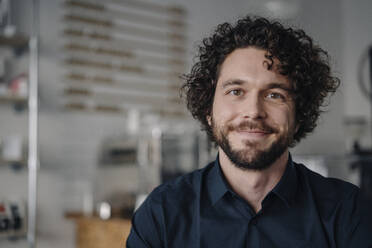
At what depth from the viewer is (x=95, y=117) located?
3.67 meters

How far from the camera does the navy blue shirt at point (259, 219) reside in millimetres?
1279

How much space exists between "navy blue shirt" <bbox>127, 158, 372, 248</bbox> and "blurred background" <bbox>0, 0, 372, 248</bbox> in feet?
3.74

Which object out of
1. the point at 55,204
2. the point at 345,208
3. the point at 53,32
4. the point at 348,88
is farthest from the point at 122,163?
the point at 348,88

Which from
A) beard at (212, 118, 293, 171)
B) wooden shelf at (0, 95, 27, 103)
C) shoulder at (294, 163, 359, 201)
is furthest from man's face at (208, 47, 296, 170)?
wooden shelf at (0, 95, 27, 103)

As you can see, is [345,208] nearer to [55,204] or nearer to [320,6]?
[55,204]

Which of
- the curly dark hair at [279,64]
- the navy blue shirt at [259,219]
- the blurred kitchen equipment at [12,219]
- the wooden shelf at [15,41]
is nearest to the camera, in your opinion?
the navy blue shirt at [259,219]

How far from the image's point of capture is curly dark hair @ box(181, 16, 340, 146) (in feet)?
4.67

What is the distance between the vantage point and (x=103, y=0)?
3.79 m

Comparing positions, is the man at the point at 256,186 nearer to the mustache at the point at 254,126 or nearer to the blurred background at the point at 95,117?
the mustache at the point at 254,126

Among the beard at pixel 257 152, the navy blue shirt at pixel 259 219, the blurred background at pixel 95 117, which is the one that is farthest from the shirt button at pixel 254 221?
the blurred background at pixel 95 117

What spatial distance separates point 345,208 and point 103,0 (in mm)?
3019

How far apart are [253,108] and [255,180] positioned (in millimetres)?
214

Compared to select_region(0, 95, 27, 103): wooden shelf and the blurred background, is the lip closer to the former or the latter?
the blurred background

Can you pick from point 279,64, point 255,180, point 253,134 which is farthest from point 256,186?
point 279,64
